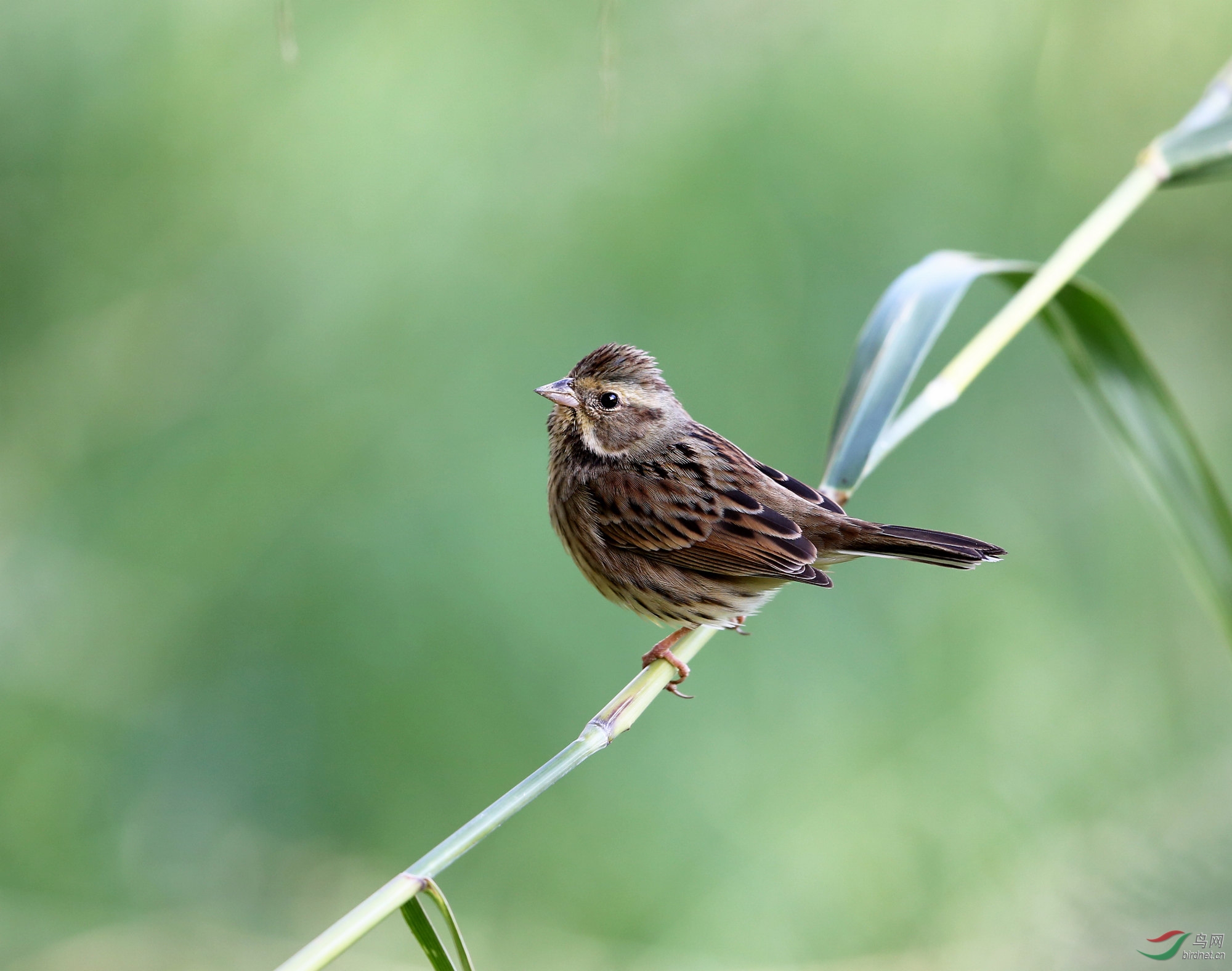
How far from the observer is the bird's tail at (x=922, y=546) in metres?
2.37

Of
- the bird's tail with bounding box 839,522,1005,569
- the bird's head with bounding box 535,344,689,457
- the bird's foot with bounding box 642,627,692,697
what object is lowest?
the bird's tail with bounding box 839,522,1005,569

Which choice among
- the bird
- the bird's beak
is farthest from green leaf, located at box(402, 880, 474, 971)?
the bird's beak

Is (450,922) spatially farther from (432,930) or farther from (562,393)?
(562,393)

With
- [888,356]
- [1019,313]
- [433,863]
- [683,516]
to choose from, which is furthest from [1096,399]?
[433,863]

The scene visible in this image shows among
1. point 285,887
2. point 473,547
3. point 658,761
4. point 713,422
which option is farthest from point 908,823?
point 285,887

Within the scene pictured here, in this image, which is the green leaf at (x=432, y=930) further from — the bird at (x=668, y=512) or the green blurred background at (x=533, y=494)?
the green blurred background at (x=533, y=494)

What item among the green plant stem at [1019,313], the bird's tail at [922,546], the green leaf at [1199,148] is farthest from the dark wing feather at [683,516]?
the green leaf at [1199,148]

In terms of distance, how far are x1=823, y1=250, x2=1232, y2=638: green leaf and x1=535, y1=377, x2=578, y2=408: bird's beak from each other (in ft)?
2.20

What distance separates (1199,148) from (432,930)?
7.64 feet

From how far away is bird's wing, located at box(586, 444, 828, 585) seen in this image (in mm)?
2734

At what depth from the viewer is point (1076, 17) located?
188 inches

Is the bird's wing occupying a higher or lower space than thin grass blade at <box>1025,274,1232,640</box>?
higher

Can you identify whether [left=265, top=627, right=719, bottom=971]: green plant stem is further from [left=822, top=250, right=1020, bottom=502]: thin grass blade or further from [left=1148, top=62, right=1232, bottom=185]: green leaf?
[left=1148, top=62, right=1232, bottom=185]: green leaf

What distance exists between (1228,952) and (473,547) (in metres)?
2.94
